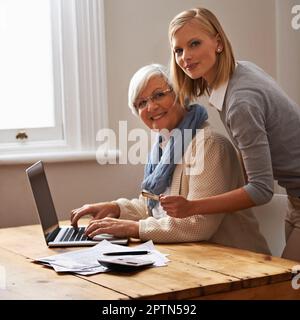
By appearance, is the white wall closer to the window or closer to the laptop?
the window

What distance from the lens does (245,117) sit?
2.24 m

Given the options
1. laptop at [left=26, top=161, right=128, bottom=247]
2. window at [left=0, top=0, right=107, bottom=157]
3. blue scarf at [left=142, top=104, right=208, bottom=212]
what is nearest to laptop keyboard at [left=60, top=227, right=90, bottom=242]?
laptop at [left=26, top=161, right=128, bottom=247]

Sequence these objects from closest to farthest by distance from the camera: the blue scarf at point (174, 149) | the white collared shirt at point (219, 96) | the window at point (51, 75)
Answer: the white collared shirt at point (219, 96) → the blue scarf at point (174, 149) → the window at point (51, 75)

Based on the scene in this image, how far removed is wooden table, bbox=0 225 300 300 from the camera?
5.98ft

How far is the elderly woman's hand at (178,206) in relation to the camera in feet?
7.57

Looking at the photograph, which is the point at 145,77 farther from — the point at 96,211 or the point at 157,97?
the point at 96,211

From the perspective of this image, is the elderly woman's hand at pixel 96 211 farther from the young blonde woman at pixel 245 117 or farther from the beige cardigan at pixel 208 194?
the young blonde woman at pixel 245 117

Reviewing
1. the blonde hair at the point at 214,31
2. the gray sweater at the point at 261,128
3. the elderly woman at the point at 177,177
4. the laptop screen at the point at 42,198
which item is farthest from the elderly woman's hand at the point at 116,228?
the blonde hair at the point at 214,31

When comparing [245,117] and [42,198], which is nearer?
[245,117]

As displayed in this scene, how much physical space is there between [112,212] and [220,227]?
1.50 feet

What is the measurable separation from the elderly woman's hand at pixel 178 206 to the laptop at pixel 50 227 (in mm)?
201

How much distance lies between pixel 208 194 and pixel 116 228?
32cm

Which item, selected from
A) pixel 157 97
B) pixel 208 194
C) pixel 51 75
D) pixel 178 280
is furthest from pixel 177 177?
pixel 51 75

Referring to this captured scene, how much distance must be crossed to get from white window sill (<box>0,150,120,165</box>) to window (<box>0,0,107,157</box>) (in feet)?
0.16
